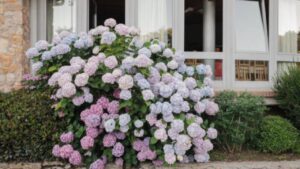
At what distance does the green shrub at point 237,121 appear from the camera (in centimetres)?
429

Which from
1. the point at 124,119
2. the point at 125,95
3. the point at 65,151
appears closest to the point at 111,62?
the point at 125,95

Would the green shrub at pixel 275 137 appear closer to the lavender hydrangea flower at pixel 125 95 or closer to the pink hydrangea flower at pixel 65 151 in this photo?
the lavender hydrangea flower at pixel 125 95

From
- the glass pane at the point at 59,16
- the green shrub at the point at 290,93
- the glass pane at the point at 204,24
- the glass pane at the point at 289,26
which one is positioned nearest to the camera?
the green shrub at the point at 290,93

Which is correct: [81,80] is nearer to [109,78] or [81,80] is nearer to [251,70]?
[109,78]

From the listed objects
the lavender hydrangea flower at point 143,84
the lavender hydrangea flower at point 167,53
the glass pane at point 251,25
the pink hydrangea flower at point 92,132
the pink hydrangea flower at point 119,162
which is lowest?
the pink hydrangea flower at point 119,162

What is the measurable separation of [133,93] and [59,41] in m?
1.31

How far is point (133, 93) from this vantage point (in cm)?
373

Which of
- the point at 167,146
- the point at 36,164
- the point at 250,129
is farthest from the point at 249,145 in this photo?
the point at 36,164

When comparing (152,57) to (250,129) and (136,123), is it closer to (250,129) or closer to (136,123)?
(136,123)

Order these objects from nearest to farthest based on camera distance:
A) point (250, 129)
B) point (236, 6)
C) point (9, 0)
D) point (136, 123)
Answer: point (136, 123) → point (250, 129) → point (9, 0) → point (236, 6)

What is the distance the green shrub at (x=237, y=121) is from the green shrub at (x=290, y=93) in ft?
2.22

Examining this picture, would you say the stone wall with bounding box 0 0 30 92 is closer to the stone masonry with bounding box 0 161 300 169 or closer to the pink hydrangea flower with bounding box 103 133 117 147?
the stone masonry with bounding box 0 161 300 169

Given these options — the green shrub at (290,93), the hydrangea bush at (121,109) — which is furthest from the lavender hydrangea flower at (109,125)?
the green shrub at (290,93)

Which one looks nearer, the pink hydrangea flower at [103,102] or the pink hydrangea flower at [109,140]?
the pink hydrangea flower at [109,140]
